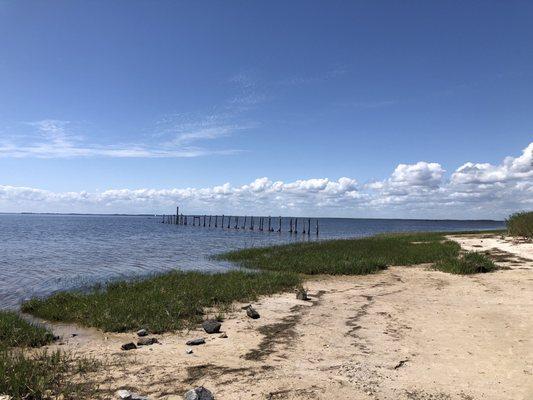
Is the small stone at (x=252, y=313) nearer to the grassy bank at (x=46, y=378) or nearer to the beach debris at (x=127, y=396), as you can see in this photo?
the grassy bank at (x=46, y=378)

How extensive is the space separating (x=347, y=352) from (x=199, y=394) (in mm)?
3930

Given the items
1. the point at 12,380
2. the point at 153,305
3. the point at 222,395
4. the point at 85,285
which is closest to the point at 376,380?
the point at 222,395

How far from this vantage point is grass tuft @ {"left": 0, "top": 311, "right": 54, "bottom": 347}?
32.5ft

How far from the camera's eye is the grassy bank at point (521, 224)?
123ft

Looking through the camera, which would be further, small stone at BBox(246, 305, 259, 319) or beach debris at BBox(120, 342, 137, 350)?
small stone at BBox(246, 305, 259, 319)

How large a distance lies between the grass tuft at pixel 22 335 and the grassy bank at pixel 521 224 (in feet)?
128

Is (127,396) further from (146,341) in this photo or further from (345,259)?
(345,259)

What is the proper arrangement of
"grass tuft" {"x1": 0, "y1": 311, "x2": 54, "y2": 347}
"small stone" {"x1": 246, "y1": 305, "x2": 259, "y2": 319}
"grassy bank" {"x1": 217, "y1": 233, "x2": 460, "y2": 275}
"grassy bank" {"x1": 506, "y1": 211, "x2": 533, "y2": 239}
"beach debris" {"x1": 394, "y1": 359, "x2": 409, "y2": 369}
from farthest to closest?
"grassy bank" {"x1": 506, "y1": 211, "x2": 533, "y2": 239}, "grassy bank" {"x1": 217, "y1": 233, "x2": 460, "y2": 275}, "small stone" {"x1": 246, "y1": 305, "x2": 259, "y2": 319}, "grass tuft" {"x1": 0, "y1": 311, "x2": 54, "y2": 347}, "beach debris" {"x1": 394, "y1": 359, "x2": 409, "y2": 369}

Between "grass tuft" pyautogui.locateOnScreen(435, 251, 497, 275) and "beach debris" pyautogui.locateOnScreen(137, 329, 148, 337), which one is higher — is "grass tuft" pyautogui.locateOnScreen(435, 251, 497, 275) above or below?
above

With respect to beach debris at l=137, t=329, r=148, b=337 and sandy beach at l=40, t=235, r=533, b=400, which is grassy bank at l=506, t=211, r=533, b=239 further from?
beach debris at l=137, t=329, r=148, b=337

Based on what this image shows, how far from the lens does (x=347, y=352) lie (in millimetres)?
9086

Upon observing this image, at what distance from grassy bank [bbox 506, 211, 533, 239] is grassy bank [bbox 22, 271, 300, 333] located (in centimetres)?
2890

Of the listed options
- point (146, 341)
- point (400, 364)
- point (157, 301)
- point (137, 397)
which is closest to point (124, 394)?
point (137, 397)

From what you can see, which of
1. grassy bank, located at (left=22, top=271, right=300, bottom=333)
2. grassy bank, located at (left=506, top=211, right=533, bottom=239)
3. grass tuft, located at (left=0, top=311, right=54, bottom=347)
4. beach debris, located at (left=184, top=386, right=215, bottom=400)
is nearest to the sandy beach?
beach debris, located at (left=184, top=386, right=215, bottom=400)
